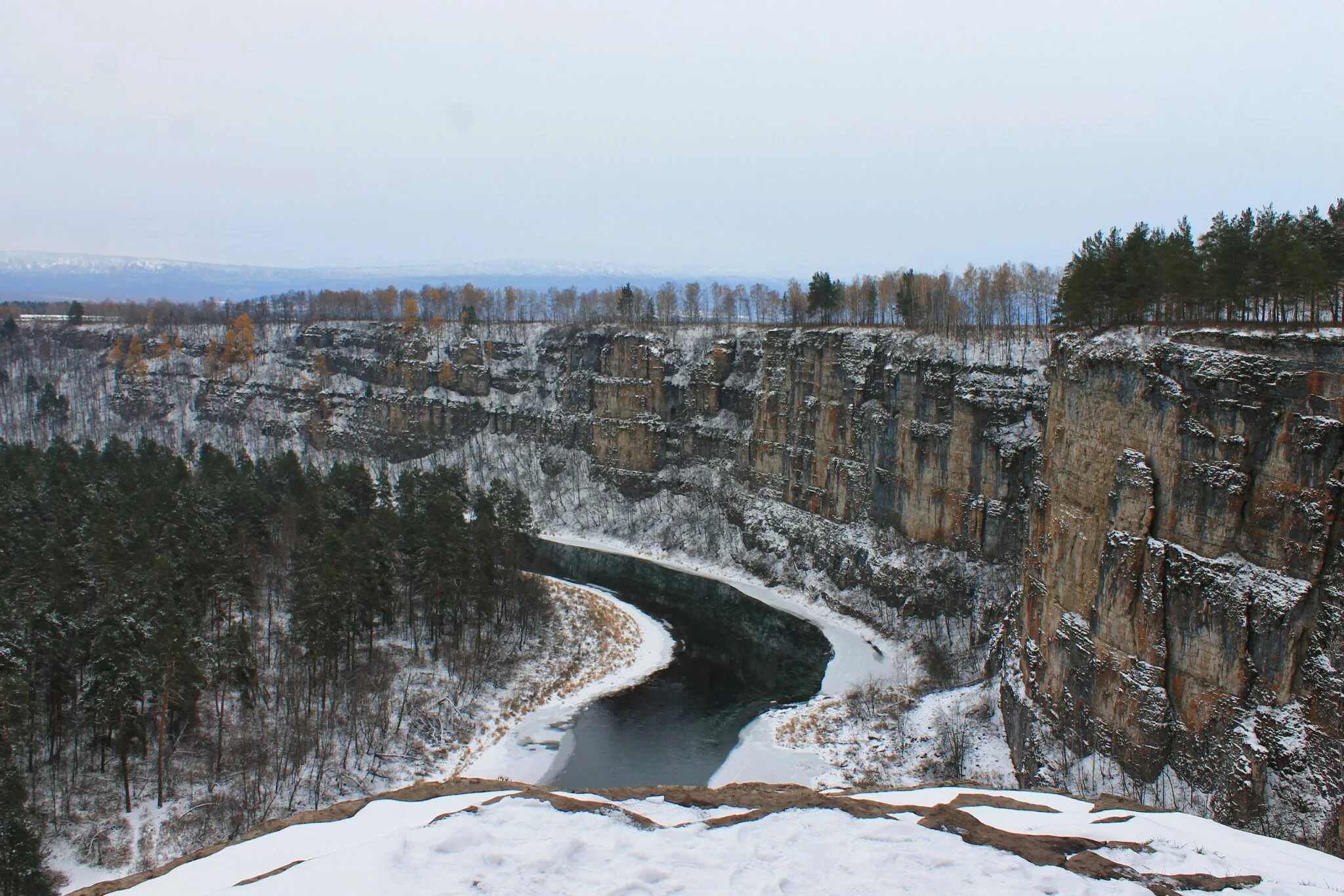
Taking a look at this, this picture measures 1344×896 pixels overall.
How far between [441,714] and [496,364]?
228 feet

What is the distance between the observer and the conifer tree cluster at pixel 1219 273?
112ft

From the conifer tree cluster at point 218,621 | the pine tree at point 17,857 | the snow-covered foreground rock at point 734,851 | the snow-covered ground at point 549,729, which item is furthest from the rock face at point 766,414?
the pine tree at point 17,857

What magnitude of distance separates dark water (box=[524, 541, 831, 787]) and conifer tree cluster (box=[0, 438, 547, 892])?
8.62m

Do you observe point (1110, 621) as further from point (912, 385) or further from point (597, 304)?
point (597, 304)

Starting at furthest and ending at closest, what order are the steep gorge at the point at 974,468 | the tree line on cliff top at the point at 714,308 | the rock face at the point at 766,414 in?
the tree line on cliff top at the point at 714,308
the rock face at the point at 766,414
the steep gorge at the point at 974,468

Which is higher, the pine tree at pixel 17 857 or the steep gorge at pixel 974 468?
the steep gorge at pixel 974 468

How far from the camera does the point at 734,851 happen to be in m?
14.7

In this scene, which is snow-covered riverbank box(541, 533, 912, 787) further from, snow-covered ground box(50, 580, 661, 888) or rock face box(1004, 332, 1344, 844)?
rock face box(1004, 332, 1344, 844)

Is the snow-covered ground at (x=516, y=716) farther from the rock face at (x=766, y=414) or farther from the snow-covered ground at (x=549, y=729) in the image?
the rock face at (x=766, y=414)

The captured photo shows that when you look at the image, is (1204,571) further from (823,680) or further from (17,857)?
(17,857)

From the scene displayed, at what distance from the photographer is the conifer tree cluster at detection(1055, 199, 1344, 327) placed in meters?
34.0

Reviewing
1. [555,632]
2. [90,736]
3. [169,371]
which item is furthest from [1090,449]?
[169,371]

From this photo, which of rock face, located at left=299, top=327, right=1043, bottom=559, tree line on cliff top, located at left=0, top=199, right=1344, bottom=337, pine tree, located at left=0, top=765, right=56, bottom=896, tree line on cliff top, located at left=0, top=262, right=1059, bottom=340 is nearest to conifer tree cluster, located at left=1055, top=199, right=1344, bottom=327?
tree line on cliff top, located at left=0, top=199, right=1344, bottom=337

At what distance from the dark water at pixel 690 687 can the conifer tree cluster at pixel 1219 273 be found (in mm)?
25450
